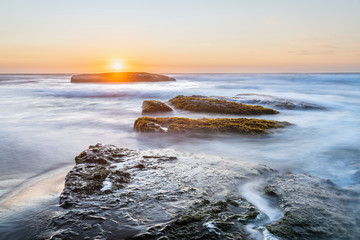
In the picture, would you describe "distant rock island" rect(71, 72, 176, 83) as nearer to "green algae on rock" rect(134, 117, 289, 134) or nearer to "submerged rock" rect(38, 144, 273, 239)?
"green algae on rock" rect(134, 117, 289, 134)

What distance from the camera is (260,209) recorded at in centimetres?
284

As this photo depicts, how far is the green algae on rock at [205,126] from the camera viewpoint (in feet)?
22.0

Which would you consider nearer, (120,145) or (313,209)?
(313,209)

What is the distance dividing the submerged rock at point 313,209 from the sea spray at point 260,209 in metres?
0.08

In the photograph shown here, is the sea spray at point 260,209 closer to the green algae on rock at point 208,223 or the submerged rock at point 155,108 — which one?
the green algae on rock at point 208,223

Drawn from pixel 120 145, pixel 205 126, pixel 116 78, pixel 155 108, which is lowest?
pixel 120 145

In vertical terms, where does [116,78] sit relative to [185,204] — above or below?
above

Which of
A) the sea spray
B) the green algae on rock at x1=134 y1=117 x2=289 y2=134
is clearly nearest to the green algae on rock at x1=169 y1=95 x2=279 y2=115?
the green algae on rock at x1=134 y1=117 x2=289 y2=134

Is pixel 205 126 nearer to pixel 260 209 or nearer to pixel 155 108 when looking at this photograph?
pixel 155 108

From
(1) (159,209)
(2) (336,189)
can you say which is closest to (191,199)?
(1) (159,209)

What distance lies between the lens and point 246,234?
2.35 meters

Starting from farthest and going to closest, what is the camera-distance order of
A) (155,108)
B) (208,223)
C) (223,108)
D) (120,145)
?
(155,108) < (223,108) < (120,145) < (208,223)

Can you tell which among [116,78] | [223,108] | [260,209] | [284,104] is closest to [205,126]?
[223,108]

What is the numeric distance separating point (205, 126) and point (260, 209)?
13.5 feet
